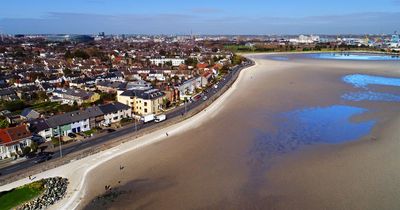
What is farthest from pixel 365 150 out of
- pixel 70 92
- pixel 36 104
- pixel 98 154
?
pixel 36 104

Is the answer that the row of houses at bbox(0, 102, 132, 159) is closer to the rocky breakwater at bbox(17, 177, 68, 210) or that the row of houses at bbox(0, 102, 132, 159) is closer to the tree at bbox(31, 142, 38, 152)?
the tree at bbox(31, 142, 38, 152)

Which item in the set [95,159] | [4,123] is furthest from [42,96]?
[95,159]

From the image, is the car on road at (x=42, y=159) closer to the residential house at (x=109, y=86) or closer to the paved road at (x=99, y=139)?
the paved road at (x=99, y=139)

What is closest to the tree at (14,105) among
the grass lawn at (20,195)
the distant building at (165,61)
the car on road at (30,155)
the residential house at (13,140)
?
the residential house at (13,140)

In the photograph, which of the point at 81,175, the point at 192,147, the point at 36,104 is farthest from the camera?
the point at 36,104

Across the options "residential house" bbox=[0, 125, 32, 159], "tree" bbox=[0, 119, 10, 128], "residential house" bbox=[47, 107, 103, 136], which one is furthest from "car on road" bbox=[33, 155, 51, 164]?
"tree" bbox=[0, 119, 10, 128]

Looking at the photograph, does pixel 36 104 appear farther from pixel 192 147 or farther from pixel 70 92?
pixel 192 147

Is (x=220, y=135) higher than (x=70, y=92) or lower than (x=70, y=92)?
lower
